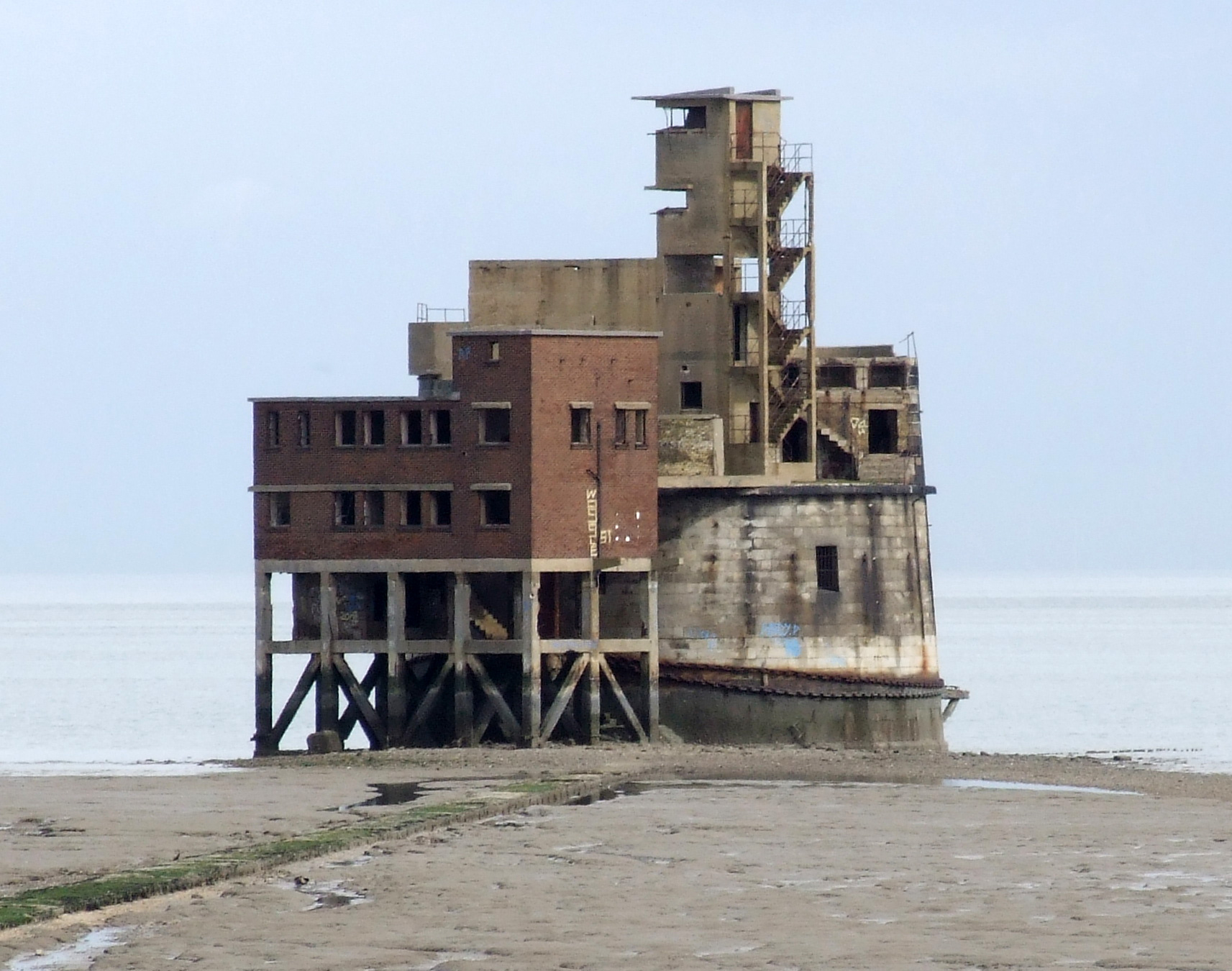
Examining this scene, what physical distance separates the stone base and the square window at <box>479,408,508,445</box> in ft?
20.6

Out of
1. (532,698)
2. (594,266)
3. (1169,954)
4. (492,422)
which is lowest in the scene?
(1169,954)

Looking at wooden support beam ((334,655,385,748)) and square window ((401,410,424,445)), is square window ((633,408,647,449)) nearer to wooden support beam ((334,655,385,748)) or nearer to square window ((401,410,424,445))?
square window ((401,410,424,445))

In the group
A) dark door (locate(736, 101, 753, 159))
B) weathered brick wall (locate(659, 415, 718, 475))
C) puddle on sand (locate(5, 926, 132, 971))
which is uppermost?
dark door (locate(736, 101, 753, 159))

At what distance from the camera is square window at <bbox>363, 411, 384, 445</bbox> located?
194 feet

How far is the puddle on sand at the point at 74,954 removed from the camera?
2970 cm

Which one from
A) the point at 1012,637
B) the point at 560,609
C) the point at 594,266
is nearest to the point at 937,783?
the point at 560,609

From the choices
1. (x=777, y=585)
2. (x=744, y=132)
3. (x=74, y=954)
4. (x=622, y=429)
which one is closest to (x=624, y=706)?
(x=777, y=585)

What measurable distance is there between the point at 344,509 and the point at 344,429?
1.63 metres

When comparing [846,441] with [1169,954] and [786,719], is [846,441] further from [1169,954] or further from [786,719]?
[1169,954]

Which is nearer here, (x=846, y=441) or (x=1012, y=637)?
(x=846, y=441)

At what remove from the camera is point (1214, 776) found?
55062 millimetres

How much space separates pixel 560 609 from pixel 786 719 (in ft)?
17.3

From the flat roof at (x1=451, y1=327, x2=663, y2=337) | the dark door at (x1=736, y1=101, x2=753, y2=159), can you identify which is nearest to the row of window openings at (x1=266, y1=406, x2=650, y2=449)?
the flat roof at (x1=451, y1=327, x2=663, y2=337)

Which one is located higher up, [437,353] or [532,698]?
[437,353]
